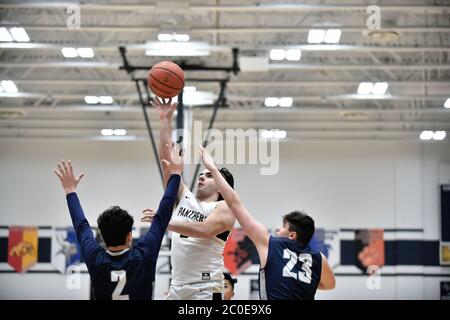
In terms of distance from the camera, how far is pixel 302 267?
16.9ft

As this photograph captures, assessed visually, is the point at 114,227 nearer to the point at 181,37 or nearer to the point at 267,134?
the point at 181,37

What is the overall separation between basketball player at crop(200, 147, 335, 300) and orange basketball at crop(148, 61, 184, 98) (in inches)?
58.0

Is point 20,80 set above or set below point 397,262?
above

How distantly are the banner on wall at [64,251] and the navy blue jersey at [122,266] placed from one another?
18.6m

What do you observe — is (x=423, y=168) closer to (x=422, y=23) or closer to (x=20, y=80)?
(x=422, y=23)

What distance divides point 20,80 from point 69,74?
1.14 m

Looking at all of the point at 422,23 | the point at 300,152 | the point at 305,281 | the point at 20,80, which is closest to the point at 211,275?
the point at 305,281

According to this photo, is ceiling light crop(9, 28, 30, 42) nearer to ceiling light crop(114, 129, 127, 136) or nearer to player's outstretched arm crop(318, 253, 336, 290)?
ceiling light crop(114, 129, 127, 136)

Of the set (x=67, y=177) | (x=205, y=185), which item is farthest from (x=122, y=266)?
(x=205, y=185)

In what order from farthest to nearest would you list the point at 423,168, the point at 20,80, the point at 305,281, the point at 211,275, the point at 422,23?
the point at 423,168 → the point at 20,80 → the point at 422,23 → the point at 211,275 → the point at 305,281

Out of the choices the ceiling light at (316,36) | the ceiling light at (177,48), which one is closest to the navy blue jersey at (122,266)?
the ceiling light at (177,48)

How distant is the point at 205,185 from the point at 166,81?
103cm

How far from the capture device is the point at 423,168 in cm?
2216

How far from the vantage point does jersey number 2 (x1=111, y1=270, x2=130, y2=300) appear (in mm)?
4016
